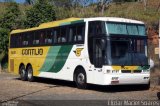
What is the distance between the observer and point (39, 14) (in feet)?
137

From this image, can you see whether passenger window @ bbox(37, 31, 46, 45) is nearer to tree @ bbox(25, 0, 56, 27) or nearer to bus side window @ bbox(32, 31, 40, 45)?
bus side window @ bbox(32, 31, 40, 45)

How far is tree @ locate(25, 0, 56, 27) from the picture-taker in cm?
4166

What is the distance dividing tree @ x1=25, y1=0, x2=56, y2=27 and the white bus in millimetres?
17695

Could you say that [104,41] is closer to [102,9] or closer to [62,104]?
[62,104]

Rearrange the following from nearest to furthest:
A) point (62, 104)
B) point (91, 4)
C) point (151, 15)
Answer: point (62, 104), point (151, 15), point (91, 4)

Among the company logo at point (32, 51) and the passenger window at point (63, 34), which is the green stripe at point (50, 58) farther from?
the company logo at point (32, 51)

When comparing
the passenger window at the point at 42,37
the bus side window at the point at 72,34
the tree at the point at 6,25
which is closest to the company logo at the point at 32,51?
the passenger window at the point at 42,37

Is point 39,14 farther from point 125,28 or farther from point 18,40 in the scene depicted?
point 125,28

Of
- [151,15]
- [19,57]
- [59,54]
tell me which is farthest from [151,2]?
[59,54]

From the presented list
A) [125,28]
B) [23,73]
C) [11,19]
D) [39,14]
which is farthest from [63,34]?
[11,19]

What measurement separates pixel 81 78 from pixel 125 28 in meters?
3.23

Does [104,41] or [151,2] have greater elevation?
[151,2]

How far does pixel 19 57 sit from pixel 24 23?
14.8m

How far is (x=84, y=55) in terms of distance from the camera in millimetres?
20422
